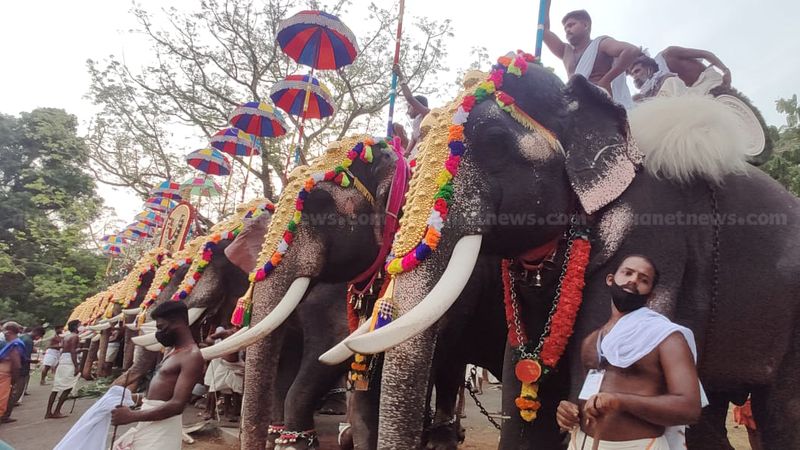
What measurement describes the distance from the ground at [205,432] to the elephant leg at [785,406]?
374 centimetres

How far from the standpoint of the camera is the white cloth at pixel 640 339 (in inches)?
68.5

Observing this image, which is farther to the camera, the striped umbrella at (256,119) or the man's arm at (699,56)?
the striped umbrella at (256,119)

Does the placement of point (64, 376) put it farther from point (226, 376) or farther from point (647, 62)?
point (647, 62)

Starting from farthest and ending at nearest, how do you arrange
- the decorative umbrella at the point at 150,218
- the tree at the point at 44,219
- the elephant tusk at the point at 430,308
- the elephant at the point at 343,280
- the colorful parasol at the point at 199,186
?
the tree at the point at 44,219, the decorative umbrella at the point at 150,218, the colorful parasol at the point at 199,186, the elephant at the point at 343,280, the elephant tusk at the point at 430,308

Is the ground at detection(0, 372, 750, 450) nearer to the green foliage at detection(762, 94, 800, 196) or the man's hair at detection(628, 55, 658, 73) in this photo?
the man's hair at detection(628, 55, 658, 73)

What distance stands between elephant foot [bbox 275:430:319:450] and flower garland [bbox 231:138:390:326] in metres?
0.96

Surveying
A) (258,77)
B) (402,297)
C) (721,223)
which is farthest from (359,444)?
Result: (258,77)

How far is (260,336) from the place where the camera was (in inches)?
144

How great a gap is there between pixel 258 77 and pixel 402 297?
1337 cm

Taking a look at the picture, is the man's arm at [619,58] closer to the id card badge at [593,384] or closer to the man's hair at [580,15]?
the man's hair at [580,15]

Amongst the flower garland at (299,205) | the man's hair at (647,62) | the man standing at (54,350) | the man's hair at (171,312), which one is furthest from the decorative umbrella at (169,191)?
the man's hair at (647,62)

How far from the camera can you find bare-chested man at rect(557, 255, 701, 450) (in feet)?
5.48

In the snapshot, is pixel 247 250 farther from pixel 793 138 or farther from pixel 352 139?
pixel 793 138

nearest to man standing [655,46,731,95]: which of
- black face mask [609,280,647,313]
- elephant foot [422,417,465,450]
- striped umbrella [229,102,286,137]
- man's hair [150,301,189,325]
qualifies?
black face mask [609,280,647,313]
